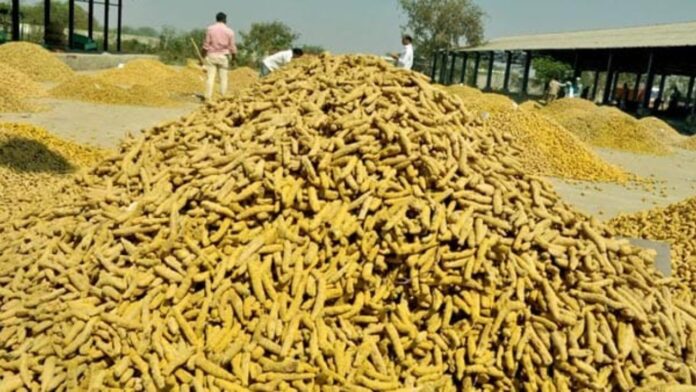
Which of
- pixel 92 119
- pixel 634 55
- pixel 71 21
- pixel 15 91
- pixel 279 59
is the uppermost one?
pixel 634 55

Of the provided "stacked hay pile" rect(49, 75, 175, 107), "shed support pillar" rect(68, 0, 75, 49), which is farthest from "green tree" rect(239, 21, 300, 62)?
"stacked hay pile" rect(49, 75, 175, 107)

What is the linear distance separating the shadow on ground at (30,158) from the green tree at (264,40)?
28.9m

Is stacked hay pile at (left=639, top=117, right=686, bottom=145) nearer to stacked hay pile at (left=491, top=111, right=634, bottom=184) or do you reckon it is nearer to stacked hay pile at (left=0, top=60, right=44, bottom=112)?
stacked hay pile at (left=491, top=111, right=634, bottom=184)

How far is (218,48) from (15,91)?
146 inches

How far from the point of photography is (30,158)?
6.33 m

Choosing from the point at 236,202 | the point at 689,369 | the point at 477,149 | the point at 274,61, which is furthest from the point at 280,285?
the point at 274,61

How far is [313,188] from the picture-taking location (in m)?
2.84

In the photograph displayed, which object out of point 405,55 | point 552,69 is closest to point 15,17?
point 405,55

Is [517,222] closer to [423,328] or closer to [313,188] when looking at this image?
[423,328]

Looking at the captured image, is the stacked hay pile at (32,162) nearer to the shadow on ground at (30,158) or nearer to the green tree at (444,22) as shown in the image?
the shadow on ground at (30,158)

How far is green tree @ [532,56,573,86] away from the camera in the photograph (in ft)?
107

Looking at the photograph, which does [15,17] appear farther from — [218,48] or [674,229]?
[674,229]

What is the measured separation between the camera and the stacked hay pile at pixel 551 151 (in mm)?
9211

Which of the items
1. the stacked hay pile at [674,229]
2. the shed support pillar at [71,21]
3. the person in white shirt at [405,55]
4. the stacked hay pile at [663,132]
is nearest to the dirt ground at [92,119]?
the person in white shirt at [405,55]
